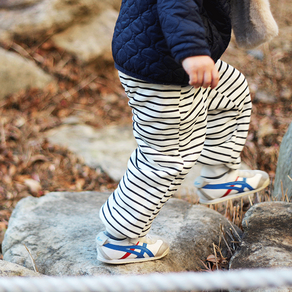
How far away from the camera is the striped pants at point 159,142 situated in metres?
1.22

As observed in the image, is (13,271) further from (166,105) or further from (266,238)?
(266,238)

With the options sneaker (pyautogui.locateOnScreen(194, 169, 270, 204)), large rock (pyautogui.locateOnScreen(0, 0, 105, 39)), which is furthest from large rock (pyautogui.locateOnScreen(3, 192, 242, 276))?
large rock (pyautogui.locateOnScreen(0, 0, 105, 39))

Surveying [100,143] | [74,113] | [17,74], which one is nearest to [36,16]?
[17,74]

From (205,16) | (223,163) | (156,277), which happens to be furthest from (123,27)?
(156,277)

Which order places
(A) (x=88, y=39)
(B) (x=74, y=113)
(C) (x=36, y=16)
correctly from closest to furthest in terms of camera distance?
1. (B) (x=74, y=113)
2. (C) (x=36, y=16)
3. (A) (x=88, y=39)

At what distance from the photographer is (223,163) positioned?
1.59 m

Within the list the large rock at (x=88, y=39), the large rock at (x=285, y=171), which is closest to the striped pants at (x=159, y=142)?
the large rock at (x=285, y=171)

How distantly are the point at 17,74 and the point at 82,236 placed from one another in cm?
257

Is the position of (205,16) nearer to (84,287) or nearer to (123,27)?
(123,27)

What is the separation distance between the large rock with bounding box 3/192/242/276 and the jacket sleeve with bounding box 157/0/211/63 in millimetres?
914

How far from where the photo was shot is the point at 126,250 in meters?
1.42

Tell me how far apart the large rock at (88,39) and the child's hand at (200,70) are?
11.3ft

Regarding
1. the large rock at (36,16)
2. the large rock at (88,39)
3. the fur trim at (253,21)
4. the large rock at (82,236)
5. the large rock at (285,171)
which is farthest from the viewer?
the large rock at (88,39)

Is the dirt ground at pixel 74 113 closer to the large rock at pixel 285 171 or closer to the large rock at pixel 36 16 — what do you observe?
the large rock at pixel 36 16
